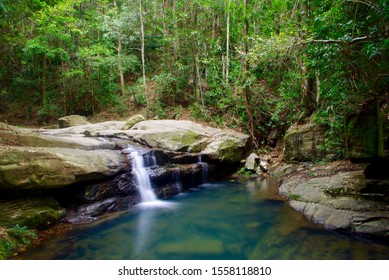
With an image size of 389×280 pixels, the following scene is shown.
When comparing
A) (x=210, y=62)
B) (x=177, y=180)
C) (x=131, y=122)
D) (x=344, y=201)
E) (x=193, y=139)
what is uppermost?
(x=210, y=62)

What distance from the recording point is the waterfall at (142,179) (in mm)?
7516

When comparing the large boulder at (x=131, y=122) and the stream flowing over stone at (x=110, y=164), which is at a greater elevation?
the large boulder at (x=131, y=122)

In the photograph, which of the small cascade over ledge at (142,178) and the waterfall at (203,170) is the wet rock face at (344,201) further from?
the small cascade over ledge at (142,178)

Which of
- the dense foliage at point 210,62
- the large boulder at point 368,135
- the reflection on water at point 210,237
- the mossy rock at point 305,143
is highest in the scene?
the dense foliage at point 210,62

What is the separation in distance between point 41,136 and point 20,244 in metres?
3.39

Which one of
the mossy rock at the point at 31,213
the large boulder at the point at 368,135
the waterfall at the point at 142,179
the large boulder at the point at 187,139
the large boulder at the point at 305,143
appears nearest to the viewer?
the large boulder at the point at 368,135

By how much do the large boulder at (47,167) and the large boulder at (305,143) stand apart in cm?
658

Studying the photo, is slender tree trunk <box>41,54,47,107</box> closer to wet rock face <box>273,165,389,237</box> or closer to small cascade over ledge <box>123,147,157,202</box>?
small cascade over ledge <box>123,147,157,202</box>

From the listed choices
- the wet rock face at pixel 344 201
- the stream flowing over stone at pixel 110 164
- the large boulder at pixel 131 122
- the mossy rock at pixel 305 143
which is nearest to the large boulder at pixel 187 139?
the stream flowing over stone at pixel 110 164

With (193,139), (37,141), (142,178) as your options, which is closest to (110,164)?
(142,178)

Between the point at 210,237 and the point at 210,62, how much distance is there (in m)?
11.3

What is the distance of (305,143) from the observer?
30.2ft

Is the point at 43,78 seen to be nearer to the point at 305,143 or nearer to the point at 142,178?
the point at 142,178
